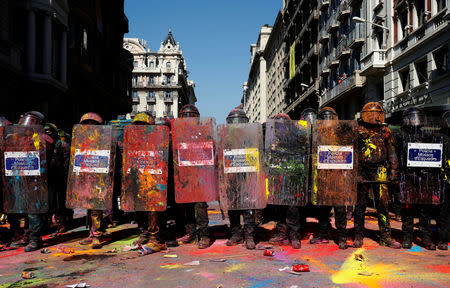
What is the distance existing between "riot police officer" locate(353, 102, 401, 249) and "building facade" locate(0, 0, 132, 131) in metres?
12.7

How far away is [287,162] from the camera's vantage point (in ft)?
18.0

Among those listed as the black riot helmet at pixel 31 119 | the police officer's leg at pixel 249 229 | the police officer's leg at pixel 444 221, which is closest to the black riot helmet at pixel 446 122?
the police officer's leg at pixel 444 221

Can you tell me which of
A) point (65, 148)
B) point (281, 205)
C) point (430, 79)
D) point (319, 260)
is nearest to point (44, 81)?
point (65, 148)

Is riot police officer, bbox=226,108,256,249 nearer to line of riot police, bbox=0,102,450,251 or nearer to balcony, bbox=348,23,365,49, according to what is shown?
line of riot police, bbox=0,102,450,251

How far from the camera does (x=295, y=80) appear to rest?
40.6 m

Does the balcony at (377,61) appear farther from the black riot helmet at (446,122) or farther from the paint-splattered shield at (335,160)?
the paint-splattered shield at (335,160)

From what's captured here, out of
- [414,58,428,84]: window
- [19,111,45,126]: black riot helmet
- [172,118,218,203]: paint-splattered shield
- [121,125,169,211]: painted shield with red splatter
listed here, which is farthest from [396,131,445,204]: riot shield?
[414,58,428,84]: window

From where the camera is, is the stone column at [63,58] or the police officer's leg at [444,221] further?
the stone column at [63,58]

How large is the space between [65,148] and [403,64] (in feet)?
55.1

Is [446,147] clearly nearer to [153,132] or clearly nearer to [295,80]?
[153,132]

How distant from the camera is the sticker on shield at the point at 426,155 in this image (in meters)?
5.31

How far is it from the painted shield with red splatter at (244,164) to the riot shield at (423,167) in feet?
7.04

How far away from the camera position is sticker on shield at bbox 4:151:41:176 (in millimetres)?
5562

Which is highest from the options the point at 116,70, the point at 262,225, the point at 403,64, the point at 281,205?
the point at 116,70
